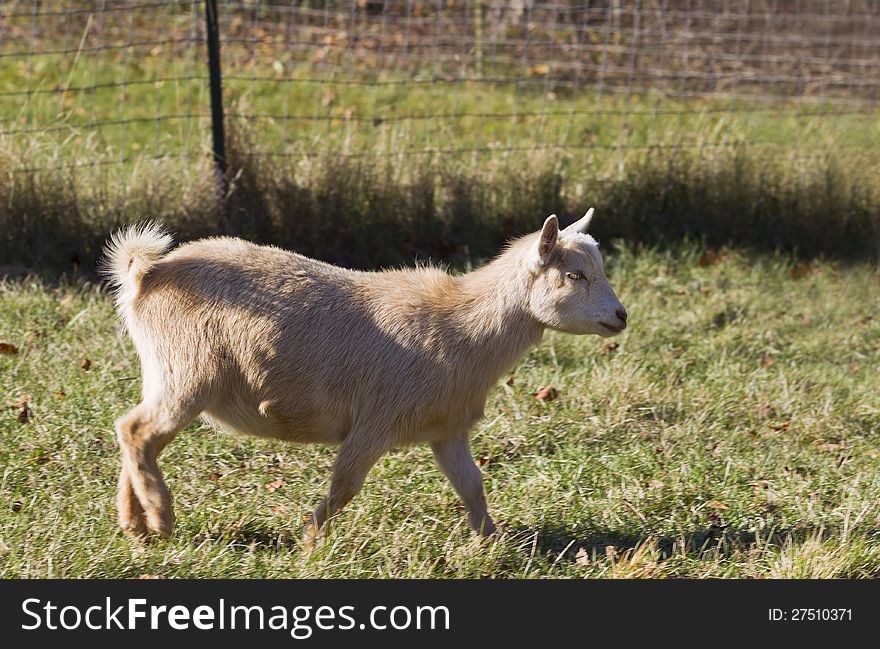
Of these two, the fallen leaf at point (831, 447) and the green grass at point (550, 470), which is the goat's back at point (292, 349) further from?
the fallen leaf at point (831, 447)

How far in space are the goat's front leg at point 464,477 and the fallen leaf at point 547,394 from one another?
1311 millimetres

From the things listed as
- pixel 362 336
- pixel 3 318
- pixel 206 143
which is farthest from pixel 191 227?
pixel 362 336

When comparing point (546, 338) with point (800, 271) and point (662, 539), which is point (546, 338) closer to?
point (662, 539)

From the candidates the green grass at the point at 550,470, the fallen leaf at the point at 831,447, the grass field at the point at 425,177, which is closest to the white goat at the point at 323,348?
the green grass at the point at 550,470

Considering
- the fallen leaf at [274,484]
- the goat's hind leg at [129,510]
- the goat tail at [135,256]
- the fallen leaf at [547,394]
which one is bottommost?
the fallen leaf at [274,484]

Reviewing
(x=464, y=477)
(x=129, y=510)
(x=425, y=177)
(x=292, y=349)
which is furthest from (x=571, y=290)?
(x=425, y=177)

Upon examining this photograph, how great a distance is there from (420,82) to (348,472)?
4454 millimetres

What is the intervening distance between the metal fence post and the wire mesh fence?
4.9 inches

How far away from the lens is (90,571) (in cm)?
407

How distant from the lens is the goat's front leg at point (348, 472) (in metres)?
4.39

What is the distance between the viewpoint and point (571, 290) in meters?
4.45

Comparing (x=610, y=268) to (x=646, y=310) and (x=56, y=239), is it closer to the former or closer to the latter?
(x=646, y=310)

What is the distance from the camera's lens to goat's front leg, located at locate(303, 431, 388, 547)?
4.39 meters

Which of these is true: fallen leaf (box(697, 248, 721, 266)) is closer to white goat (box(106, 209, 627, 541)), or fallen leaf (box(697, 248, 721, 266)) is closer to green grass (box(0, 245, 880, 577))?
green grass (box(0, 245, 880, 577))
